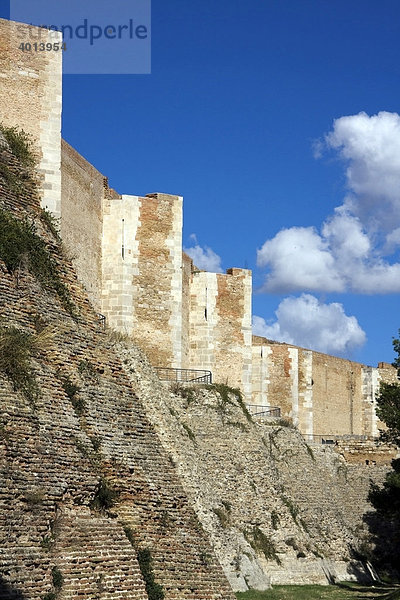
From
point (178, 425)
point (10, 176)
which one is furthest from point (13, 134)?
point (178, 425)

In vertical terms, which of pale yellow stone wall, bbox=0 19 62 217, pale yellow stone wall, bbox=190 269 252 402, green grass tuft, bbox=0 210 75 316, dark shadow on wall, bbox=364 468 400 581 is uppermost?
pale yellow stone wall, bbox=0 19 62 217

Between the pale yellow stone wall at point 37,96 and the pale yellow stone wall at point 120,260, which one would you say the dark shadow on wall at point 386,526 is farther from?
the pale yellow stone wall at point 37,96

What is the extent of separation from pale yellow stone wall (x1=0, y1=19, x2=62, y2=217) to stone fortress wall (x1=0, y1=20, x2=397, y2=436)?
2 centimetres

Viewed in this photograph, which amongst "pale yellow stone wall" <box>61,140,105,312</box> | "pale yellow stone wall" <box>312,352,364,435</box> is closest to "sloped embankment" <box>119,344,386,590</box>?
"pale yellow stone wall" <box>61,140,105,312</box>

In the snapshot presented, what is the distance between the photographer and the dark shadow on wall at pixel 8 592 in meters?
12.2

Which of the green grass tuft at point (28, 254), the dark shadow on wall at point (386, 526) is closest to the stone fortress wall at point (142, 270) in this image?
the green grass tuft at point (28, 254)

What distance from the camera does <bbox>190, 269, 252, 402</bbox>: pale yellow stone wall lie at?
32.4 meters

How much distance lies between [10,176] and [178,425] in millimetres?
5926

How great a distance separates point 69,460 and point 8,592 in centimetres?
257

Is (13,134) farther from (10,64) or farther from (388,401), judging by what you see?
(388,401)

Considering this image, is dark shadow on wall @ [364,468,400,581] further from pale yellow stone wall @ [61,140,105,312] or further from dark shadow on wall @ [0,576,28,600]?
dark shadow on wall @ [0,576,28,600]

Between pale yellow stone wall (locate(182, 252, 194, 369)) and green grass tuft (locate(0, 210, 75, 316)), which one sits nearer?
green grass tuft (locate(0, 210, 75, 316))

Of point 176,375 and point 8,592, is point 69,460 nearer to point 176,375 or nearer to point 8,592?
point 8,592

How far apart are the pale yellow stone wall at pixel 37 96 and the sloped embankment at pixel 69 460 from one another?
10.4 ft
